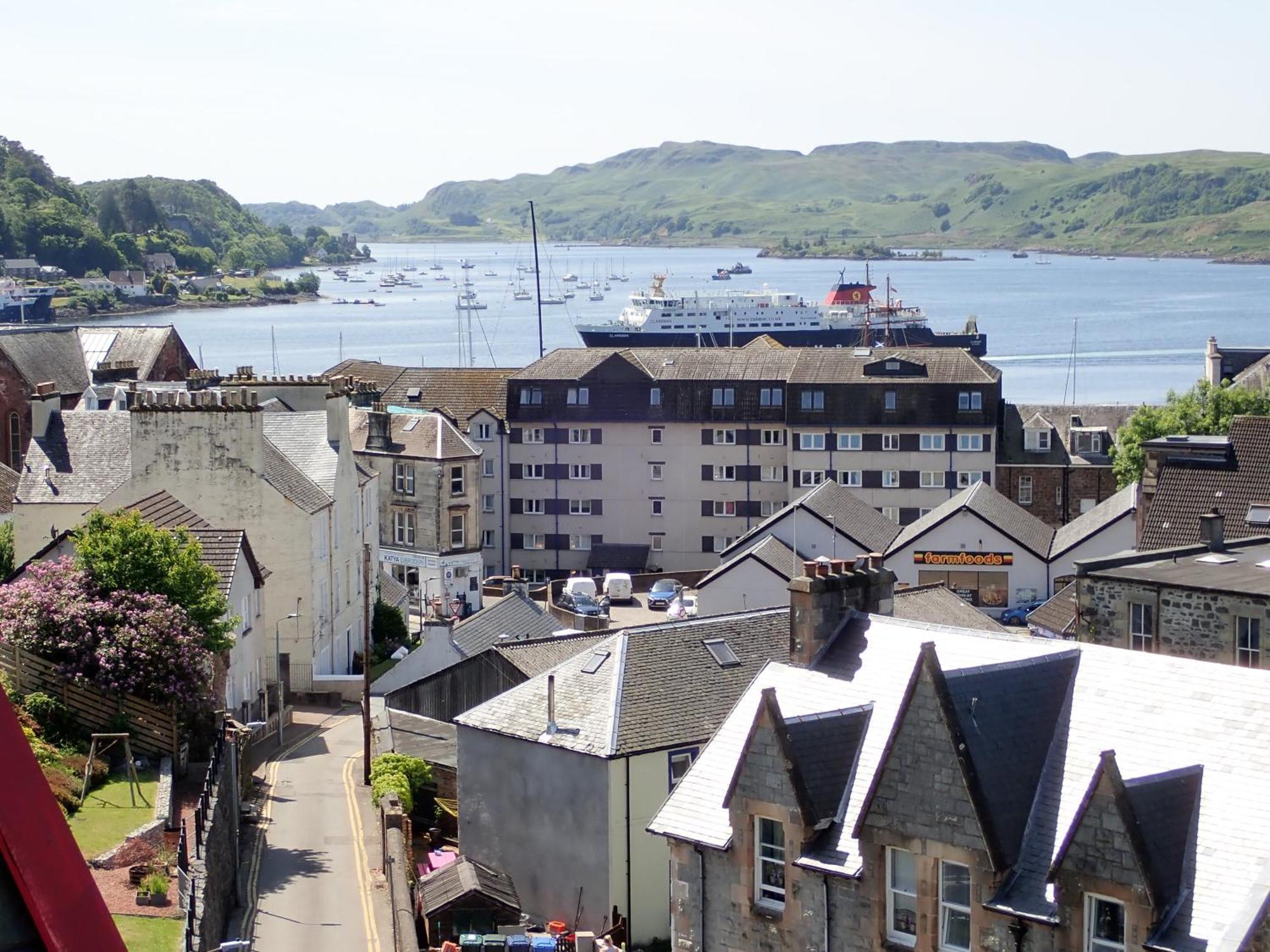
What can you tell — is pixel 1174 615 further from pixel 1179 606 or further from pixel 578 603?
pixel 578 603

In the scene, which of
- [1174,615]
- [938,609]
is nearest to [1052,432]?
[938,609]

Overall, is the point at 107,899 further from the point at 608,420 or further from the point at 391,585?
the point at 608,420

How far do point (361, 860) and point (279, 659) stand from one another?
15.2 m

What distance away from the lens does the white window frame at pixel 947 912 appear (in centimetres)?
1952

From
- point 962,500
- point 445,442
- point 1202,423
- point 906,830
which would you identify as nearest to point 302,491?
point 445,442

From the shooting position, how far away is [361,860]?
34.2m

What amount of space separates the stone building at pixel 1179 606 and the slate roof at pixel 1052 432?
51.0 metres

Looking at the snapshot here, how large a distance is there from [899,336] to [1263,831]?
515 ft

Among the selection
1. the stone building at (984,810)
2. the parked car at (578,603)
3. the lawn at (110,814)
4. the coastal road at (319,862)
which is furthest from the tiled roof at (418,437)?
the stone building at (984,810)

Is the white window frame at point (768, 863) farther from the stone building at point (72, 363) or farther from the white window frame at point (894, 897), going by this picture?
the stone building at point (72, 363)

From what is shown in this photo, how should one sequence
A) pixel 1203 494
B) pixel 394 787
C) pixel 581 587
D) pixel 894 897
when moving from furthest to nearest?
pixel 581 587
pixel 1203 494
pixel 394 787
pixel 894 897

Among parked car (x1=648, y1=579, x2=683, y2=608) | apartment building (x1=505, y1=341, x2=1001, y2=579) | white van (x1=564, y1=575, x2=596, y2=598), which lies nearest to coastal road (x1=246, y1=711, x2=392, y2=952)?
white van (x1=564, y1=575, x2=596, y2=598)

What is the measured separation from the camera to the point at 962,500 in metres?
70.5

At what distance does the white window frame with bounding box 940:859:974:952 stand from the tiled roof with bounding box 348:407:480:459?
2225 inches
